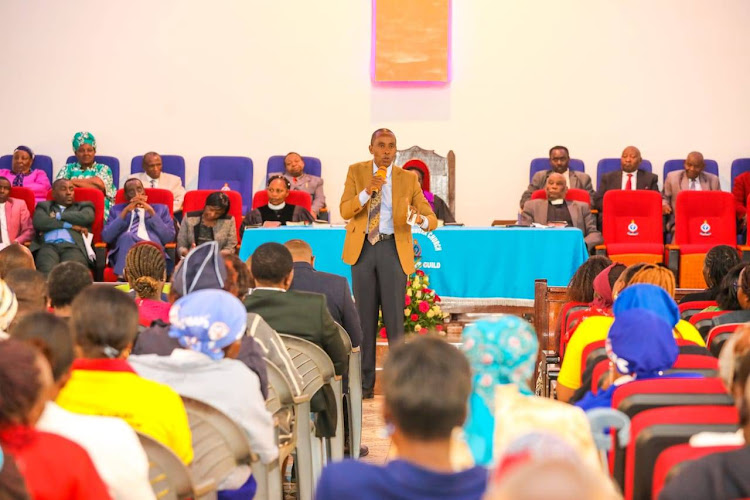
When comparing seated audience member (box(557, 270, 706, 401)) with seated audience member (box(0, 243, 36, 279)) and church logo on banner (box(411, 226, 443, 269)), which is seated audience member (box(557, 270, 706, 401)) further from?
church logo on banner (box(411, 226, 443, 269))

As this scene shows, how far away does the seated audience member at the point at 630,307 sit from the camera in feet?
10.6

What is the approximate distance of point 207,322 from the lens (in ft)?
8.85

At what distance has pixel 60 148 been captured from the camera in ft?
37.1

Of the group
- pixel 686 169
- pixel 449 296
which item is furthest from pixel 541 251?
pixel 686 169

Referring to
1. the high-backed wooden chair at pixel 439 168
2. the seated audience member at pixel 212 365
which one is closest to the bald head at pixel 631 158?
the high-backed wooden chair at pixel 439 168

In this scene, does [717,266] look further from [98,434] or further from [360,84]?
[360,84]

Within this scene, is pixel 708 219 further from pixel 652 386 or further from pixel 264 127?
pixel 652 386

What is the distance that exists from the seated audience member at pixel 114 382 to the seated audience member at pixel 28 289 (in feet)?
3.34

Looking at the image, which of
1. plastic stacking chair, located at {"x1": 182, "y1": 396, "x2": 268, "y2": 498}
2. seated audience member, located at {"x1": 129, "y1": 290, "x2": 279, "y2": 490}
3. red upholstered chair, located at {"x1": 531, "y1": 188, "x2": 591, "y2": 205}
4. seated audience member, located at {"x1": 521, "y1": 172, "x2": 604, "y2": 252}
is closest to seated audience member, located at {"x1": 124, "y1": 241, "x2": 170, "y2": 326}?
seated audience member, located at {"x1": 129, "y1": 290, "x2": 279, "y2": 490}

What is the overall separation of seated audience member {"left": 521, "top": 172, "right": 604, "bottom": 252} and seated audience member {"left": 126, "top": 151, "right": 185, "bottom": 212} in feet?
12.1

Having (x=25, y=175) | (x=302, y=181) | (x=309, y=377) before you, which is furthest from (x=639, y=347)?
(x=25, y=175)

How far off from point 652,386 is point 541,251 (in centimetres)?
526

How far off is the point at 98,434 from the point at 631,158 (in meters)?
8.74

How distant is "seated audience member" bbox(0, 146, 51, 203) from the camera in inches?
414
